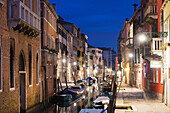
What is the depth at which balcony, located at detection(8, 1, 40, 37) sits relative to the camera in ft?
54.6

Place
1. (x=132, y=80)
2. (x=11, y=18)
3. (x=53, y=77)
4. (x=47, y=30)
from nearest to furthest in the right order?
(x=11, y=18)
(x=47, y=30)
(x=53, y=77)
(x=132, y=80)

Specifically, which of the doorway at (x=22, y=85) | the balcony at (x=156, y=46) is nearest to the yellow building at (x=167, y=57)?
the balcony at (x=156, y=46)

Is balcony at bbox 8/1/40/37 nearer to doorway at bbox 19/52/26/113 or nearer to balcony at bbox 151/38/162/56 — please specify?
doorway at bbox 19/52/26/113

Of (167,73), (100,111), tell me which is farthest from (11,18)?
(167,73)

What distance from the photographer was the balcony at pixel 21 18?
16.6 metres

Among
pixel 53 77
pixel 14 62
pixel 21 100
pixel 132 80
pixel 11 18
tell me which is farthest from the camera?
pixel 132 80

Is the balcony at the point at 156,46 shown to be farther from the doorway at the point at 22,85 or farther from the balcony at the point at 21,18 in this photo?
the doorway at the point at 22,85

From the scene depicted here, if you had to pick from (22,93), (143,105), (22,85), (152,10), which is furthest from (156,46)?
(22,93)

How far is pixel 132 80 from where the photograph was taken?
46188mm

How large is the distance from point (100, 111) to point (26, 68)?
23.3 feet

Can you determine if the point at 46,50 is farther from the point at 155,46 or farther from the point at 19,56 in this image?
the point at 155,46

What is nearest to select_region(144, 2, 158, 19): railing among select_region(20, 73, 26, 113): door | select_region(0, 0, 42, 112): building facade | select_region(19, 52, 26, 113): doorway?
select_region(0, 0, 42, 112): building facade

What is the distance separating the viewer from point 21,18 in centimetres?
1770

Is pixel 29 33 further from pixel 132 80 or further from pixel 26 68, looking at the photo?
pixel 132 80
